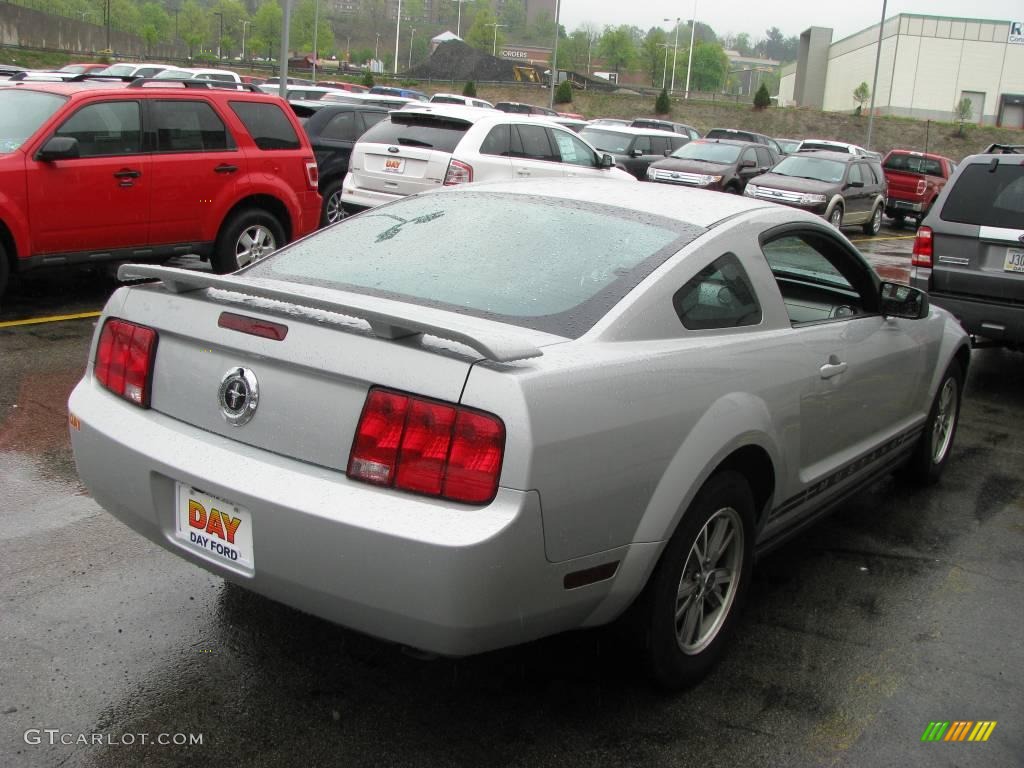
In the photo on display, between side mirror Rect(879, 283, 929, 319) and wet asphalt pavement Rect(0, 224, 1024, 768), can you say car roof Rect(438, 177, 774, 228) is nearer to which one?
side mirror Rect(879, 283, 929, 319)

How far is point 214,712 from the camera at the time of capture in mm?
3213

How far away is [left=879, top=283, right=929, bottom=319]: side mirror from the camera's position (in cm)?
476

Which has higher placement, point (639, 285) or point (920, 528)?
point (639, 285)

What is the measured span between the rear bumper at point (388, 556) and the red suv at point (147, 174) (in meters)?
6.03

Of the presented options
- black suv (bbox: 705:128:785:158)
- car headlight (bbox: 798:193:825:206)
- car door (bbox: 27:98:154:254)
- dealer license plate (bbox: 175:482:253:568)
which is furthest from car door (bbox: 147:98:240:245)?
black suv (bbox: 705:128:785:158)

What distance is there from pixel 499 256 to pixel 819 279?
2.21 m

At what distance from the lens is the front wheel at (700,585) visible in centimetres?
328

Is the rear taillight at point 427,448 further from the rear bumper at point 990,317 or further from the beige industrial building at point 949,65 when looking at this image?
the beige industrial building at point 949,65

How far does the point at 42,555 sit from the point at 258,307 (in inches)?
70.3

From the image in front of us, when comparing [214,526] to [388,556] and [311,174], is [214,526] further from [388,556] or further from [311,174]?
[311,174]

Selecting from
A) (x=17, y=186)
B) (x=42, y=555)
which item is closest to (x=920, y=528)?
(x=42, y=555)

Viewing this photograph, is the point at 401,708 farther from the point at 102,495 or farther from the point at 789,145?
the point at 789,145

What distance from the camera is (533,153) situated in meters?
14.2

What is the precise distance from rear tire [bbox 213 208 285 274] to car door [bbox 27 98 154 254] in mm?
791
